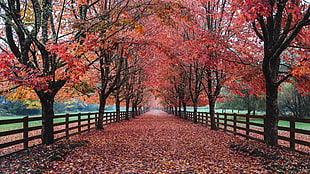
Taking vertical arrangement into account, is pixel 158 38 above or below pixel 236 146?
above

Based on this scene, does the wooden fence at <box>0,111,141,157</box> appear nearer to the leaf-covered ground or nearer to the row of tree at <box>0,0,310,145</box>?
the leaf-covered ground

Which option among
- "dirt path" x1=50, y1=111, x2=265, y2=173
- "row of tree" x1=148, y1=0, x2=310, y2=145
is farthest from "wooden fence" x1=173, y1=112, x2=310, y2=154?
"dirt path" x1=50, y1=111, x2=265, y2=173

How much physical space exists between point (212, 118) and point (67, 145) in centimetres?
1024

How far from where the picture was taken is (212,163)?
19.8 feet

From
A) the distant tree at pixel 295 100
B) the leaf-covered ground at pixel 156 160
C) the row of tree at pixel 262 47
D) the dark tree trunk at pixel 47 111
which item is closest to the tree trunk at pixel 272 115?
the row of tree at pixel 262 47

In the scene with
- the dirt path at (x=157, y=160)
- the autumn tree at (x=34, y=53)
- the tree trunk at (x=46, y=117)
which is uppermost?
the autumn tree at (x=34, y=53)

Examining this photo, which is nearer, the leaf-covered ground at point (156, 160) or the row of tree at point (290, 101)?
the leaf-covered ground at point (156, 160)

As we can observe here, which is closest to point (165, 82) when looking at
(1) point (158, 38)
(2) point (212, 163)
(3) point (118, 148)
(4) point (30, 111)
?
(1) point (158, 38)

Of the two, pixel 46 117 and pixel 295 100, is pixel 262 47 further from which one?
pixel 295 100

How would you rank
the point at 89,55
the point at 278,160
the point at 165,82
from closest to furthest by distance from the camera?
the point at 278,160 → the point at 89,55 → the point at 165,82

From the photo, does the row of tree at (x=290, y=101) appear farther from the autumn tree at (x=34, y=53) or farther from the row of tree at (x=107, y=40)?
the autumn tree at (x=34, y=53)

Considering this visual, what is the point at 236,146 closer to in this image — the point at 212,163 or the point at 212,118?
the point at 212,163

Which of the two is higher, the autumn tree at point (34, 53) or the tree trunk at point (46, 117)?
the autumn tree at point (34, 53)

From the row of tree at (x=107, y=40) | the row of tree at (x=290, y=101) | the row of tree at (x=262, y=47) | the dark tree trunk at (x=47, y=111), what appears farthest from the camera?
the row of tree at (x=290, y=101)
